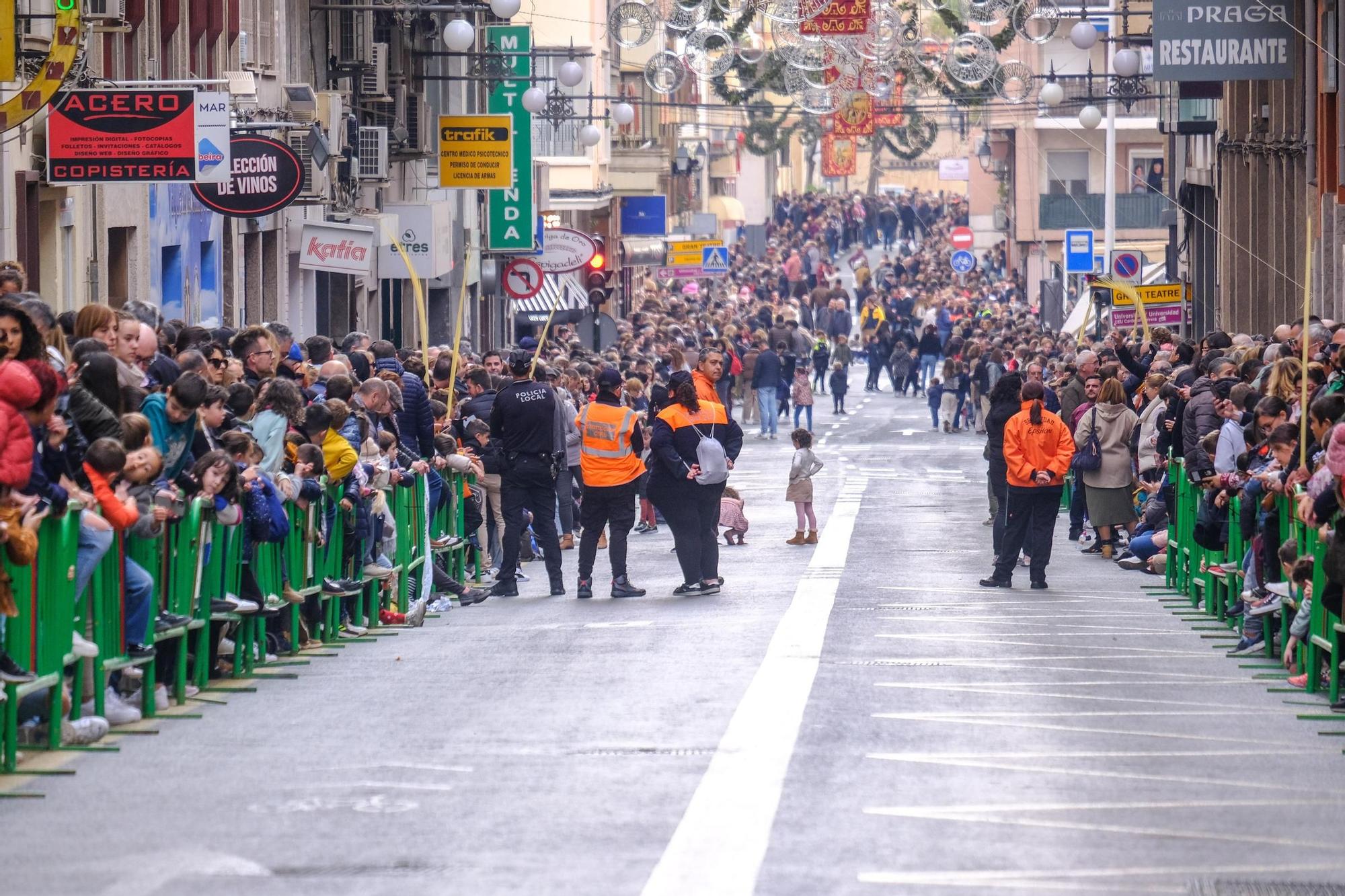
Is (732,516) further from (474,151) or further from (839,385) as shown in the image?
(839,385)

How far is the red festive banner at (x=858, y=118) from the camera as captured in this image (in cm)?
6025

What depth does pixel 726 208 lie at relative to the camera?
92.1m

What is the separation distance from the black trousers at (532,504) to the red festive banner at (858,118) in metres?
41.2

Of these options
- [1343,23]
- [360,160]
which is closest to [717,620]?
[1343,23]

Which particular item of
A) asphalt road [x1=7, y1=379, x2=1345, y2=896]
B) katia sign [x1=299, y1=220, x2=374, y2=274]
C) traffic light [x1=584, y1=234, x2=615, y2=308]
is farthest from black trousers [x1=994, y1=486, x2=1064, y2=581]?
traffic light [x1=584, y1=234, x2=615, y2=308]

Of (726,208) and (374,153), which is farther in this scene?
(726,208)

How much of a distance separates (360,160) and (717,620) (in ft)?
68.0

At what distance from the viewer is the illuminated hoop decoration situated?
16.4 meters

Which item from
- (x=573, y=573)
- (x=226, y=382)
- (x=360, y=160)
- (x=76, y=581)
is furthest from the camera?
(x=360, y=160)

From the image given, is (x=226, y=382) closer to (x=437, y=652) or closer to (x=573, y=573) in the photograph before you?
(x=437, y=652)

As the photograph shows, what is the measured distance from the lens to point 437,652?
1410 cm

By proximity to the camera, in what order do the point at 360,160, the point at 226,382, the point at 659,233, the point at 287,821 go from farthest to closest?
the point at 659,233 < the point at 360,160 < the point at 226,382 < the point at 287,821

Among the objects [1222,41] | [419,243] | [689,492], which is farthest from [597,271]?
[689,492]

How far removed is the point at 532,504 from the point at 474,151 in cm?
2224
